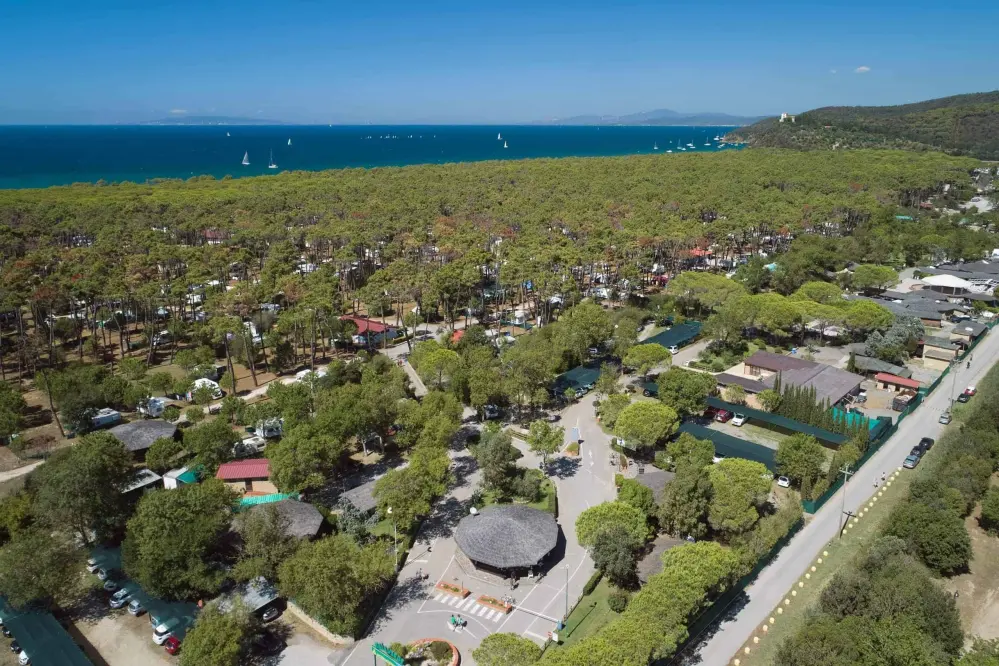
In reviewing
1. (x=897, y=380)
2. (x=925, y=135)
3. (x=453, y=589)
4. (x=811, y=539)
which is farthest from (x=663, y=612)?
(x=925, y=135)

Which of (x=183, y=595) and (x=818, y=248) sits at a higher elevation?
(x=818, y=248)

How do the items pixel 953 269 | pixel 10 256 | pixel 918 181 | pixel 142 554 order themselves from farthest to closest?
pixel 918 181
pixel 953 269
pixel 10 256
pixel 142 554

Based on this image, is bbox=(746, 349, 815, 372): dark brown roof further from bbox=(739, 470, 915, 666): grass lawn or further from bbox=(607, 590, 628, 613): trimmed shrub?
bbox=(607, 590, 628, 613): trimmed shrub

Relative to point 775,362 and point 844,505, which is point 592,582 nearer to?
point 844,505

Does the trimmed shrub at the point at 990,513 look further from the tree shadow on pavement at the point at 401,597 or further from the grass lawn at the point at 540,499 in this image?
the tree shadow on pavement at the point at 401,597

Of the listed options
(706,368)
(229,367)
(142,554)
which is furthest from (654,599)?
(229,367)

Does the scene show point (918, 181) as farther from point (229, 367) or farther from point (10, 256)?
point (10, 256)

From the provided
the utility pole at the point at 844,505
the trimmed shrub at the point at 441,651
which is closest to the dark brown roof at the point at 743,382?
the utility pole at the point at 844,505
